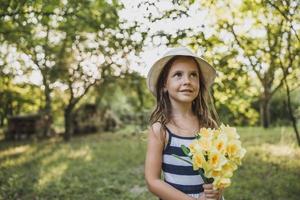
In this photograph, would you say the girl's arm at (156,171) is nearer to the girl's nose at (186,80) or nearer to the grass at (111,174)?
the girl's nose at (186,80)

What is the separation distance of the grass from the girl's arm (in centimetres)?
400

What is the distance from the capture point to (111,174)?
8812 millimetres

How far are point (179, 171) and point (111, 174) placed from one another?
19.8 feet

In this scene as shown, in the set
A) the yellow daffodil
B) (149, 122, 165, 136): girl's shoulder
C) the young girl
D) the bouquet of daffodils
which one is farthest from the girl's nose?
the yellow daffodil

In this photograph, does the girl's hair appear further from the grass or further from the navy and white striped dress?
the grass

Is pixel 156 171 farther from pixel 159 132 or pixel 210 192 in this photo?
pixel 210 192

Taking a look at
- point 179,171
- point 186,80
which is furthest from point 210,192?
point 186,80

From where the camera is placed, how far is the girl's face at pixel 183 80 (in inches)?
119

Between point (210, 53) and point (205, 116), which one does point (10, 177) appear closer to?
point (210, 53)

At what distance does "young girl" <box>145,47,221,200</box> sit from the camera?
9.42 ft

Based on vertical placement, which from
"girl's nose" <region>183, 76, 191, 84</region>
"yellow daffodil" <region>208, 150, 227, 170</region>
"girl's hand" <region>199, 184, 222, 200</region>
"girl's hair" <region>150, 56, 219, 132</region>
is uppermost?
"girl's nose" <region>183, 76, 191, 84</region>

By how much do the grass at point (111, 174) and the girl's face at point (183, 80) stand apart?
392 cm

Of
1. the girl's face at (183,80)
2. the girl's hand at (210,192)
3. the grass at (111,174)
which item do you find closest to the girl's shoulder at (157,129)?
the girl's face at (183,80)

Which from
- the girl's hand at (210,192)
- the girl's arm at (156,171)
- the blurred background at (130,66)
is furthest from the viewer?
the blurred background at (130,66)
